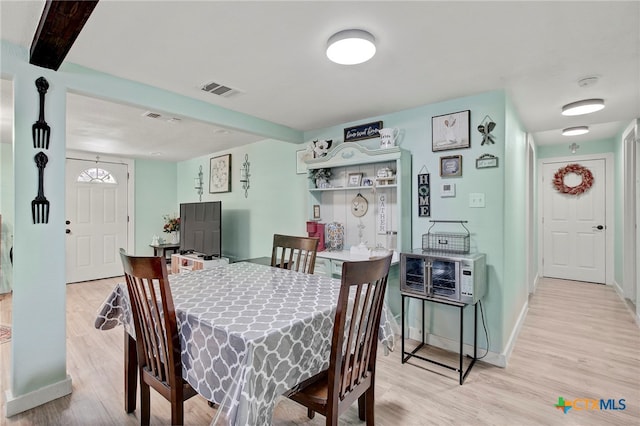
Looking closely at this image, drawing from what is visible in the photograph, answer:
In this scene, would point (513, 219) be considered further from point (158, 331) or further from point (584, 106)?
point (158, 331)

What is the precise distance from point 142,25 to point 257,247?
334 centimetres

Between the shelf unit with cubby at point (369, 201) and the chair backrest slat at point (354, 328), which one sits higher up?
the shelf unit with cubby at point (369, 201)

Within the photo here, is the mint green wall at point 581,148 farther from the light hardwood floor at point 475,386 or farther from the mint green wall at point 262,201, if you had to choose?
the mint green wall at point 262,201

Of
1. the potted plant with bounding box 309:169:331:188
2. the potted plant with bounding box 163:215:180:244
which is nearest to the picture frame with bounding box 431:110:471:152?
the potted plant with bounding box 309:169:331:188

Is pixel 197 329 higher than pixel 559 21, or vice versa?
pixel 559 21

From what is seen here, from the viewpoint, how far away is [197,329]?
4.23 ft

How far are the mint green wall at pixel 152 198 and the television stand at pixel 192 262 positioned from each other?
1084mm

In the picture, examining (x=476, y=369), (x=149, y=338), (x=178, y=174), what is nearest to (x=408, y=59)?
(x=149, y=338)

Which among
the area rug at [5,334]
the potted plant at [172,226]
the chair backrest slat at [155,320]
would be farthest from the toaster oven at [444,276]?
the potted plant at [172,226]

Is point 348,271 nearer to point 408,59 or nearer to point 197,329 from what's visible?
point 197,329

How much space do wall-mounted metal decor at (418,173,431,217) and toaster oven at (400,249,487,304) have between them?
461 millimetres

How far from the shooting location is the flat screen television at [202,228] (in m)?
4.68

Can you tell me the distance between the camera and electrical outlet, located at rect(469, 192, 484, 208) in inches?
104

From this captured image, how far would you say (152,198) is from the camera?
20.1 ft
